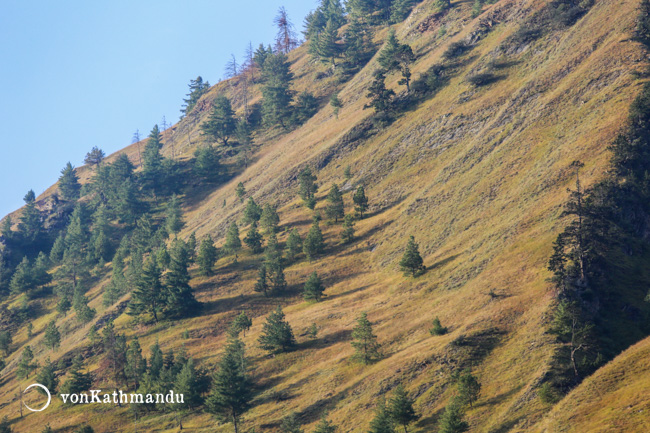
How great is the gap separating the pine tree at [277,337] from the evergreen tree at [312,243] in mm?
25494

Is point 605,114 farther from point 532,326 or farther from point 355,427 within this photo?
→ point 355,427

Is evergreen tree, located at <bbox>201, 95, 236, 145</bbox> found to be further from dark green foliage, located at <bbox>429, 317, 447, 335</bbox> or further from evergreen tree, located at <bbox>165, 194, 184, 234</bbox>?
dark green foliage, located at <bbox>429, 317, 447, 335</bbox>

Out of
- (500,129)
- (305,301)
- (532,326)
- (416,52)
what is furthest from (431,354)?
(416,52)

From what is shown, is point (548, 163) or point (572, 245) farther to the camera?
point (548, 163)

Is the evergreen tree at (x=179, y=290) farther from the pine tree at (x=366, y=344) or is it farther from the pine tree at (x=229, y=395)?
the pine tree at (x=366, y=344)

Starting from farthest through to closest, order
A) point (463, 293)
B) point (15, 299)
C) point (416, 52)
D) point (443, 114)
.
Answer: point (416, 52) → point (15, 299) → point (443, 114) → point (463, 293)

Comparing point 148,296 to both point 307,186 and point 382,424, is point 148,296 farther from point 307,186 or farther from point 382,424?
point 382,424

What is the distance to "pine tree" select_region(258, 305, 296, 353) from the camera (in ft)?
269

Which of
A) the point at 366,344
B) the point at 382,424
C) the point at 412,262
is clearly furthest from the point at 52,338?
the point at 382,424

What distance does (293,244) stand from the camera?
109438 millimetres

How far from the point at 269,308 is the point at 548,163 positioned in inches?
2128

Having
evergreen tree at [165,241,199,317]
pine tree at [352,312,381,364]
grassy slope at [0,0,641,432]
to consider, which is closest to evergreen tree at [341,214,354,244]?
grassy slope at [0,0,641,432]

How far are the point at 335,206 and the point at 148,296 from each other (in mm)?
42011

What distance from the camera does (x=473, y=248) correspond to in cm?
8262
